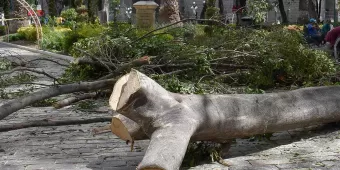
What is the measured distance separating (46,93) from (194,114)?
278 centimetres

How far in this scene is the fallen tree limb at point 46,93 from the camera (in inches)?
265

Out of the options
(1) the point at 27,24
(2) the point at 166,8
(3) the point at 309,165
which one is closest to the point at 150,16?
(2) the point at 166,8

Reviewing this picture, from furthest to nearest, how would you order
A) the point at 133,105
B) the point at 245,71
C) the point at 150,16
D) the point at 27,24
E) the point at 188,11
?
the point at 188,11 → the point at 27,24 → the point at 150,16 → the point at 245,71 → the point at 133,105

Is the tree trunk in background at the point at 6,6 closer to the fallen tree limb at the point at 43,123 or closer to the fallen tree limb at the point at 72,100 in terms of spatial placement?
the fallen tree limb at the point at 72,100

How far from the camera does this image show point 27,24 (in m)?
30.2

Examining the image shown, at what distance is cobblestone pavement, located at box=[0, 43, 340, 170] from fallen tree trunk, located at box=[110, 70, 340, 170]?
27 cm

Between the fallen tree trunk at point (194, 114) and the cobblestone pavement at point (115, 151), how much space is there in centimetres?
27

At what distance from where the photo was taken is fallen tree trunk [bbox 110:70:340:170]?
4.76 m

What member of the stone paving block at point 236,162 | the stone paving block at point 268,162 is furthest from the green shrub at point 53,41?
the stone paving block at point 268,162

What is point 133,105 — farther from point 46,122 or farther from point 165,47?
point 165,47

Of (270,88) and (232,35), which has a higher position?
(232,35)

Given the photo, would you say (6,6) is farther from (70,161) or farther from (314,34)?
(70,161)

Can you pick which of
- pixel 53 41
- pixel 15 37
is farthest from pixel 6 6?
pixel 53 41

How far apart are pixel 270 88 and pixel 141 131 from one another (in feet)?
15.8
